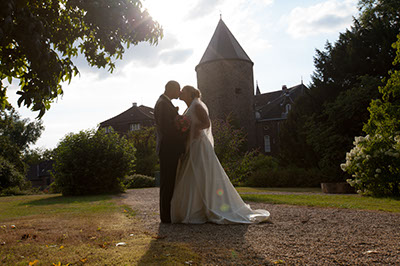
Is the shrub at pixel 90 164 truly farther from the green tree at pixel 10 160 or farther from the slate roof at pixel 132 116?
the slate roof at pixel 132 116

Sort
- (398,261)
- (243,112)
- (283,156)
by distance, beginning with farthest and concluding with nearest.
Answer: (243,112) < (283,156) < (398,261)

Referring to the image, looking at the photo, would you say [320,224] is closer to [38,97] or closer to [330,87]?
[38,97]

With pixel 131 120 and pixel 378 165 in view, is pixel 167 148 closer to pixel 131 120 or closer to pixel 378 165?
pixel 378 165

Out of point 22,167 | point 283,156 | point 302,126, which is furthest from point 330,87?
point 22,167

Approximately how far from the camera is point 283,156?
2591 centimetres

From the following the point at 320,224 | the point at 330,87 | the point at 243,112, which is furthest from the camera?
the point at 243,112

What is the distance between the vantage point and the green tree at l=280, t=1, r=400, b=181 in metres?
19.7

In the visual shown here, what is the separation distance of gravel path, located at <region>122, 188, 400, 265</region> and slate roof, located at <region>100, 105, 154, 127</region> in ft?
166

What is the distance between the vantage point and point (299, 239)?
12.8 ft

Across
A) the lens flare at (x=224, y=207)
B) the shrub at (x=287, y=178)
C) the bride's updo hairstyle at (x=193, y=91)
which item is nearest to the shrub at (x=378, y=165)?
the lens flare at (x=224, y=207)

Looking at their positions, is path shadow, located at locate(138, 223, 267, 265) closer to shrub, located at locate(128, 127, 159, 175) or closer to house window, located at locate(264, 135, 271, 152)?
shrub, located at locate(128, 127, 159, 175)

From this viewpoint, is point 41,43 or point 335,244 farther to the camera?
point 335,244

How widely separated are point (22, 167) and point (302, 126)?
883 inches

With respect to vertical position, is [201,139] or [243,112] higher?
[243,112]
